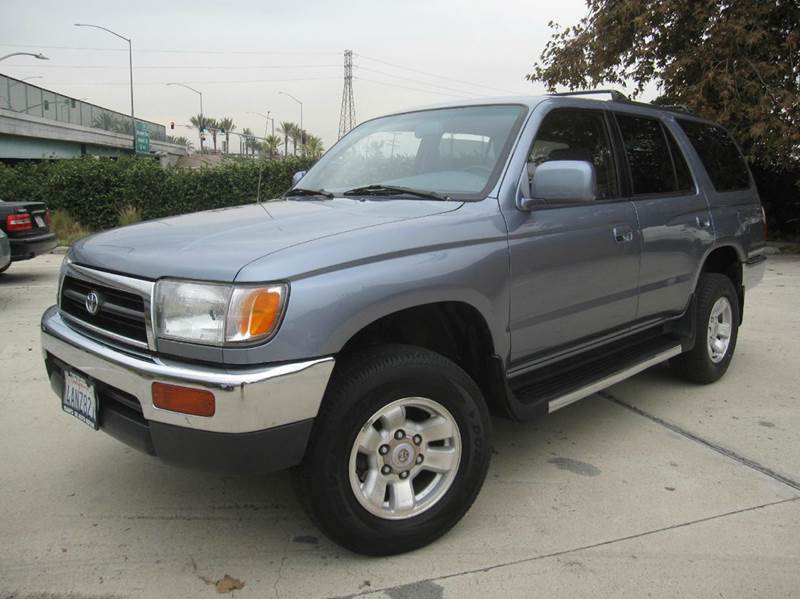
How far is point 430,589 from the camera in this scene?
2.39 metres

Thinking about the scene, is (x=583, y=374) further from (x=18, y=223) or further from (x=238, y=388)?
(x=18, y=223)

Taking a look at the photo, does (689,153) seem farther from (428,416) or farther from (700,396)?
(428,416)

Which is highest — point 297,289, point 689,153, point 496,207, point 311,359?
point 689,153

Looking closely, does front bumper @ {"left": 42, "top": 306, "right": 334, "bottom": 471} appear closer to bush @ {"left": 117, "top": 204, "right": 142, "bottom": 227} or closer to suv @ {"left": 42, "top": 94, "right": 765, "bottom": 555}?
suv @ {"left": 42, "top": 94, "right": 765, "bottom": 555}

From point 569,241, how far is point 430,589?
1677 mm

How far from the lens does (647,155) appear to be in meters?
3.94

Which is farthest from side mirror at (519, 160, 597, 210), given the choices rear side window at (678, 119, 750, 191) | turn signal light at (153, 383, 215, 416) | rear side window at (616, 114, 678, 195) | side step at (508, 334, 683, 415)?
rear side window at (678, 119, 750, 191)

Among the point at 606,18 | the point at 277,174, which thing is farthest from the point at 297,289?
the point at 277,174

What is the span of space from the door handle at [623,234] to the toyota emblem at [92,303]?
2467 mm

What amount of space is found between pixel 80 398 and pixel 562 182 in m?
2.18

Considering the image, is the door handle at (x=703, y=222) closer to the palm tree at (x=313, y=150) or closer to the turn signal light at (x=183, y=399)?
the turn signal light at (x=183, y=399)

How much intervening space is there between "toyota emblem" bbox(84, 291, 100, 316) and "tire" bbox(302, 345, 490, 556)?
3.25 feet

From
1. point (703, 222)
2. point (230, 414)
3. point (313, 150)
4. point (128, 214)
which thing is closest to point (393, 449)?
point (230, 414)

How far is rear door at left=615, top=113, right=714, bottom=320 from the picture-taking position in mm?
3740
